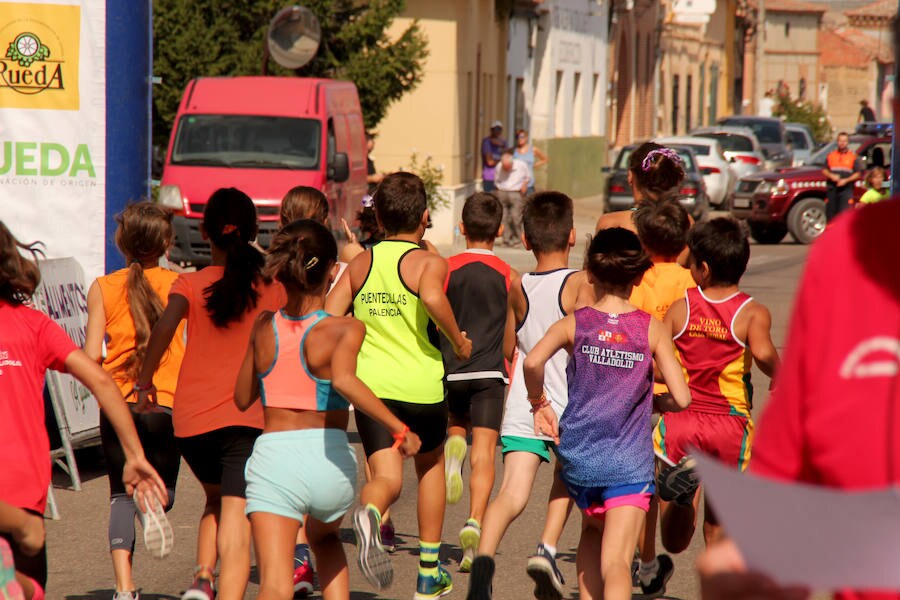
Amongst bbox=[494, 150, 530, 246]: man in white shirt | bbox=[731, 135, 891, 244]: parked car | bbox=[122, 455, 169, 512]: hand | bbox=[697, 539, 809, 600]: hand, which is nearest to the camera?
bbox=[697, 539, 809, 600]: hand

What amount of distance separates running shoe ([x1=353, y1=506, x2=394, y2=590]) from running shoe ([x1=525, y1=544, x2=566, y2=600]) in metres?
0.62

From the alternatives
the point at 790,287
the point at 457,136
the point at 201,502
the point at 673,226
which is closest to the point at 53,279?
the point at 201,502

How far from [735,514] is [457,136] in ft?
87.6

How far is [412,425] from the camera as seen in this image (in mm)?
6066

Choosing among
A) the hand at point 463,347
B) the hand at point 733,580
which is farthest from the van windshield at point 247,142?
the hand at point 733,580

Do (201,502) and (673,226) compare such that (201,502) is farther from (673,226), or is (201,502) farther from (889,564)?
(889,564)

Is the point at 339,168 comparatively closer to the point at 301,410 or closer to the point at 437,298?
the point at 437,298

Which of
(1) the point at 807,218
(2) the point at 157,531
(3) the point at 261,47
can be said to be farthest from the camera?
(1) the point at 807,218

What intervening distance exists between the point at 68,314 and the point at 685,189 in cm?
1934

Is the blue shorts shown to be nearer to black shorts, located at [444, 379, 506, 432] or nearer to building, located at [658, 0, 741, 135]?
black shorts, located at [444, 379, 506, 432]

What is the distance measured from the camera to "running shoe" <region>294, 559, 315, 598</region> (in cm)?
625

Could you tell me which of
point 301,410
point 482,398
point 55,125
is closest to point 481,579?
point 301,410

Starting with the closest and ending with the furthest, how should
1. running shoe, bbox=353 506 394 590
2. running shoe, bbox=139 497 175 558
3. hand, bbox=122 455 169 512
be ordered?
1. hand, bbox=122 455 169 512
2. running shoe, bbox=139 497 175 558
3. running shoe, bbox=353 506 394 590

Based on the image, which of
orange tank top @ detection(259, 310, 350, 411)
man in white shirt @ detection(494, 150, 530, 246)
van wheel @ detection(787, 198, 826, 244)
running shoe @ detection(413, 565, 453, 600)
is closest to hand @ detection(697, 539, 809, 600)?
→ orange tank top @ detection(259, 310, 350, 411)
